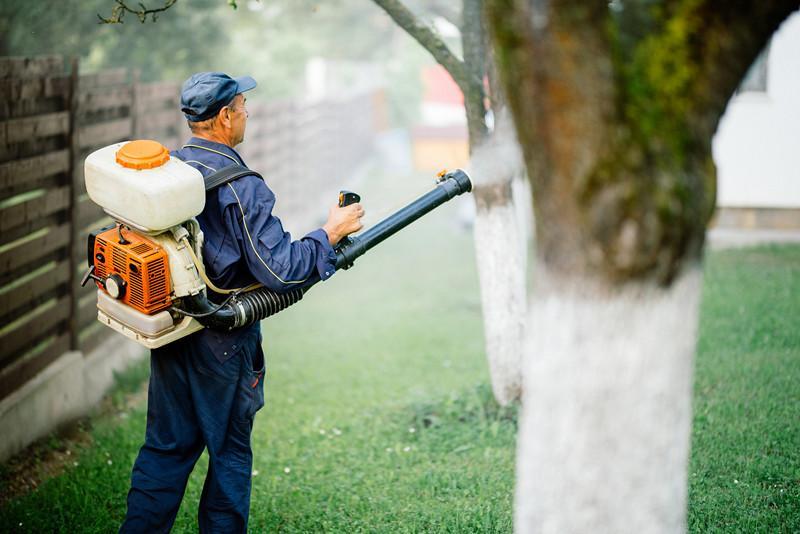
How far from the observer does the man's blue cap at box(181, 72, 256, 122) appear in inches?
129

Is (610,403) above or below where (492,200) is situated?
above

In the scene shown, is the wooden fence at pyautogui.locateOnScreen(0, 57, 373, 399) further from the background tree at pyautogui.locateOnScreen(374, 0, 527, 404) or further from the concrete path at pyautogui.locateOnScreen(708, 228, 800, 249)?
the concrete path at pyautogui.locateOnScreen(708, 228, 800, 249)

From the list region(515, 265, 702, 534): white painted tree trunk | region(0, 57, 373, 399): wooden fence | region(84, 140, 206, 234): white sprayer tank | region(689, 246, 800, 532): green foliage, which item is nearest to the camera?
region(515, 265, 702, 534): white painted tree trunk

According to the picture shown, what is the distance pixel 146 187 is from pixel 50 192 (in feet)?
9.13

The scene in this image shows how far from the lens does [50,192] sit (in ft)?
17.6

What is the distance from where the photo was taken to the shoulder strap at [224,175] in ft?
10.4

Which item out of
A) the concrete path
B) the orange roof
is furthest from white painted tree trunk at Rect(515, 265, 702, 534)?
the orange roof

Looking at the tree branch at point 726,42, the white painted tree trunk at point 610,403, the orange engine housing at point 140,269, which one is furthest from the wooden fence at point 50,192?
the tree branch at point 726,42

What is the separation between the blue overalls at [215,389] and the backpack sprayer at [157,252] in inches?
3.4

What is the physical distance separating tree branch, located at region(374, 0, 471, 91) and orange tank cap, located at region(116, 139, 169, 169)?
209cm

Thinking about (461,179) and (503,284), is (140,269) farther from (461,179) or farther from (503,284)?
(503,284)

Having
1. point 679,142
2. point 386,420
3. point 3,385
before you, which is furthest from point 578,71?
point 3,385

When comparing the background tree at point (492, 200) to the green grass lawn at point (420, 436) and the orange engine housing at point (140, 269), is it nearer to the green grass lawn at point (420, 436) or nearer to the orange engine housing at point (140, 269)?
the green grass lawn at point (420, 436)

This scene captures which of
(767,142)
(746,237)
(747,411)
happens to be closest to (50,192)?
(747,411)
